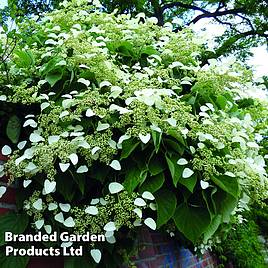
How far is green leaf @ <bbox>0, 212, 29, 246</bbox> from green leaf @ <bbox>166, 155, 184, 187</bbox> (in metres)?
0.47

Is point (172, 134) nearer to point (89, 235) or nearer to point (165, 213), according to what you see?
point (165, 213)

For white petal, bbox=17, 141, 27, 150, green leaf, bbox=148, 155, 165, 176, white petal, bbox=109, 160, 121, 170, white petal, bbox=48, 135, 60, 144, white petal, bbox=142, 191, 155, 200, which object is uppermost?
white petal, bbox=48, 135, 60, 144

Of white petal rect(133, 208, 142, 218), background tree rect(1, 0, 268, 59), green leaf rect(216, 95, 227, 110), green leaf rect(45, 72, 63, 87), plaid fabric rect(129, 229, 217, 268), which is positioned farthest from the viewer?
background tree rect(1, 0, 268, 59)

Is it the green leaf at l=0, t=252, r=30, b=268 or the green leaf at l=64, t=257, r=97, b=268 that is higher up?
the green leaf at l=0, t=252, r=30, b=268

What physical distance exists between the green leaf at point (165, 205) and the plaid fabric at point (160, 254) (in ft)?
1.45

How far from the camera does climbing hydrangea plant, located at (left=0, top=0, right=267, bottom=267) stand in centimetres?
109

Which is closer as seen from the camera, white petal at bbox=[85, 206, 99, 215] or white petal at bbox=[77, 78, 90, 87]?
white petal at bbox=[85, 206, 99, 215]

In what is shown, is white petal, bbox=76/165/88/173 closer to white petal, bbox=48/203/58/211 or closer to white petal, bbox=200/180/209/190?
white petal, bbox=48/203/58/211

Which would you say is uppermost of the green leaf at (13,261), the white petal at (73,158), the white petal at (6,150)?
the white petal at (73,158)

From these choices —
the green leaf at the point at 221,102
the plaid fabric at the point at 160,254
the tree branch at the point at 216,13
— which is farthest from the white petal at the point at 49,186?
the tree branch at the point at 216,13

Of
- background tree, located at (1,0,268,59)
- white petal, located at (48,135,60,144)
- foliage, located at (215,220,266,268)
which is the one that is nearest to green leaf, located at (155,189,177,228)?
white petal, located at (48,135,60,144)

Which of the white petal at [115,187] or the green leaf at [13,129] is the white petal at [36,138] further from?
the white petal at [115,187]

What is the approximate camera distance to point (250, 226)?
11.8 ft

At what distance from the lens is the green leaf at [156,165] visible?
111cm
